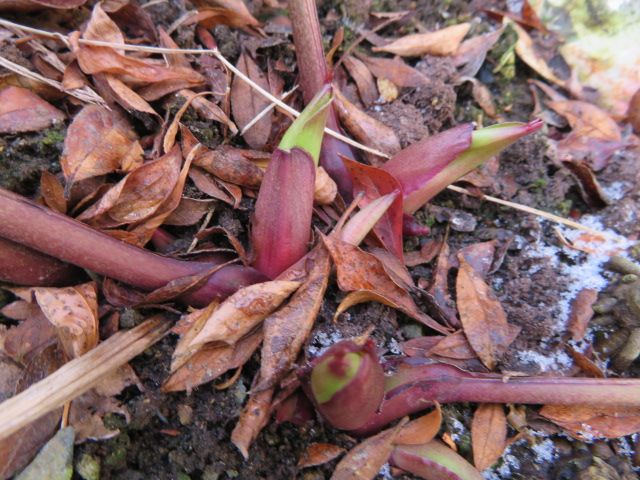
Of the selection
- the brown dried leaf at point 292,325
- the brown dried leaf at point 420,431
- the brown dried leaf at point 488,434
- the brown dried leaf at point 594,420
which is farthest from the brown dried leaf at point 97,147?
the brown dried leaf at point 594,420

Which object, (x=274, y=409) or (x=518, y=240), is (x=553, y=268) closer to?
(x=518, y=240)

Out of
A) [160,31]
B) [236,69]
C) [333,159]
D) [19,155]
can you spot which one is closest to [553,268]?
[333,159]

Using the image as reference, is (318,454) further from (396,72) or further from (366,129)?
(396,72)

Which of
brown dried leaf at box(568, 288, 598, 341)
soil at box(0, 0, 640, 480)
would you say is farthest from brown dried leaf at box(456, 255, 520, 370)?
brown dried leaf at box(568, 288, 598, 341)

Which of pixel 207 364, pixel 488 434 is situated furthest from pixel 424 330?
pixel 207 364

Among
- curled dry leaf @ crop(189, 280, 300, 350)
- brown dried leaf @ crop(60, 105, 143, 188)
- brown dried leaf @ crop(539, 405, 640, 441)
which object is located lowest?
brown dried leaf @ crop(539, 405, 640, 441)

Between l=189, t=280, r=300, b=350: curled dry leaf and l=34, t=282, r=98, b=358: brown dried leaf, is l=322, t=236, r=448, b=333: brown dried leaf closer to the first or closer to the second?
l=189, t=280, r=300, b=350: curled dry leaf

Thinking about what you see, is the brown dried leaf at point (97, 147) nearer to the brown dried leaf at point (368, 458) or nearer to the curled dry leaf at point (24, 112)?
the curled dry leaf at point (24, 112)
